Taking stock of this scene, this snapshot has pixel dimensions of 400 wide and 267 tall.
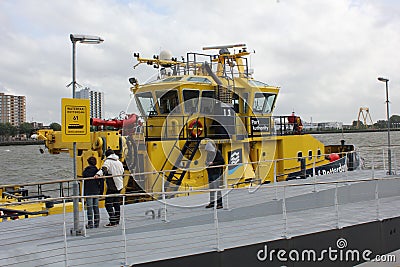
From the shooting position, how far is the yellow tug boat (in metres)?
9.99

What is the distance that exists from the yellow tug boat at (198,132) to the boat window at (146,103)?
0.10ft

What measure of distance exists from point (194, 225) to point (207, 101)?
499 cm

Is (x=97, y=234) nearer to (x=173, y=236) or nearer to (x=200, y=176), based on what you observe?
(x=173, y=236)

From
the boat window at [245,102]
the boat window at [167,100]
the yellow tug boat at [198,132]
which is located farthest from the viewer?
the boat window at [245,102]

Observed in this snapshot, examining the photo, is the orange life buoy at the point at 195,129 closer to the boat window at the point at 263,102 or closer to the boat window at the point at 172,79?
the boat window at the point at 172,79

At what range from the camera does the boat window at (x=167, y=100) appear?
1116 cm

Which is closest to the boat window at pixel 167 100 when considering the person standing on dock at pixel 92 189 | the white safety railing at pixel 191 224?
the white safety railing at pixel 191 224

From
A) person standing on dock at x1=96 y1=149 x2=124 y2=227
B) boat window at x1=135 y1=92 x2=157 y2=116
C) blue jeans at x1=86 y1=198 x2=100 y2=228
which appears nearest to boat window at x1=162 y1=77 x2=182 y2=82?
boat window at x1=135 y1=92 x2=157 y2=116

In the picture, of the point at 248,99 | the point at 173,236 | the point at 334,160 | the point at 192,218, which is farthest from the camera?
the point at 334,160

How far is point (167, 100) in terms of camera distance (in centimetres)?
1137

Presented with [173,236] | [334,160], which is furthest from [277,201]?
[334,160]

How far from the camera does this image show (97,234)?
6.32 metres

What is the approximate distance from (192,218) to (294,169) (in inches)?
250

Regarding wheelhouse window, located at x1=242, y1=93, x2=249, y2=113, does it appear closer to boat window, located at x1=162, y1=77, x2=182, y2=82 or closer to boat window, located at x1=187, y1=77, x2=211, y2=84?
boat window, located at x1=187, y1=77, x2=211, y2=84
